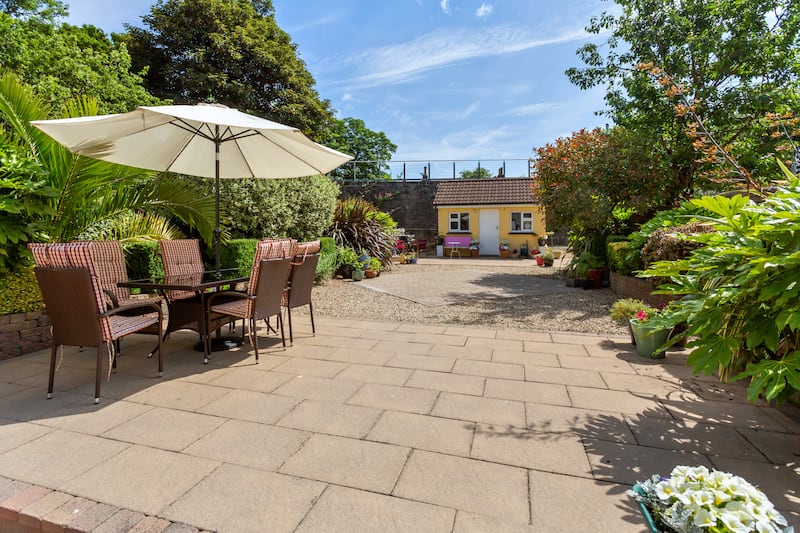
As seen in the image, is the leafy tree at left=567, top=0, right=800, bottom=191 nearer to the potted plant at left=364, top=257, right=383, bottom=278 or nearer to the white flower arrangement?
the potted plant at left=364, top=257, right=383, bottom=278

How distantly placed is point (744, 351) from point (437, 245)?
53.7 feet

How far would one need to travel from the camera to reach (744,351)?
2.23 meters

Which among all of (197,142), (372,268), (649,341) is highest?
(197,142)

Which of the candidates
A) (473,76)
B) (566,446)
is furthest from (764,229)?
(473,76)

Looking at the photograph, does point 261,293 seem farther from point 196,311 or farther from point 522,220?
point 522,220

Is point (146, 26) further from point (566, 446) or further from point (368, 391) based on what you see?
point (566, 446)

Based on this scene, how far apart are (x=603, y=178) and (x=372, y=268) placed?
19.0ft

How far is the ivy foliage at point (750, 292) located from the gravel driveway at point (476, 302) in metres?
2.70

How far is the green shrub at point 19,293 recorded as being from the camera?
3.69m

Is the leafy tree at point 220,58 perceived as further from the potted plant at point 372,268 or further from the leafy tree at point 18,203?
the leafy tree at point 18,203

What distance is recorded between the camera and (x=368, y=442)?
2.16m

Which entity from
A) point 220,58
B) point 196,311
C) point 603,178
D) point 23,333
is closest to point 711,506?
point 196,311

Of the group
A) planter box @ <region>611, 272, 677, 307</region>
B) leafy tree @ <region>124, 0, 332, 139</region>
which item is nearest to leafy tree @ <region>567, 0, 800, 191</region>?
planter box @ <region>611, 272, 677, 307</region>

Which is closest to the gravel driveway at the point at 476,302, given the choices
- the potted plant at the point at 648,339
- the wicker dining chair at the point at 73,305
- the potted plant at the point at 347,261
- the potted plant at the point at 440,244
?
the potted plant at the point at 347,261
